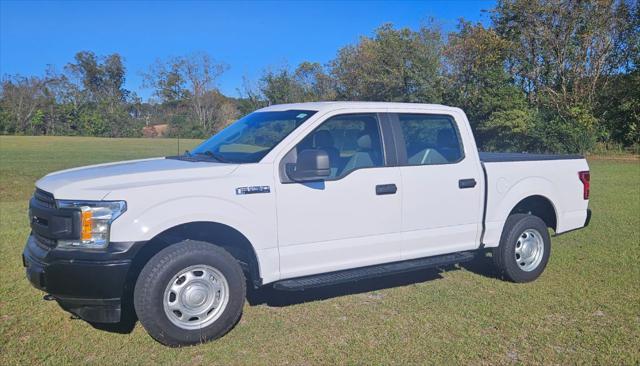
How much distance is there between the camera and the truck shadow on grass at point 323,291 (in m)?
4.83

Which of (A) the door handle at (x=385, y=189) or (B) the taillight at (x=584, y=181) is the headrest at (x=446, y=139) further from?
(B) the taillight at (x=584, y=181)

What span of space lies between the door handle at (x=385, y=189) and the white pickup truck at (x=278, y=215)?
2 cm

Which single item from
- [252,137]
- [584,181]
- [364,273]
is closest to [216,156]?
[252,137]

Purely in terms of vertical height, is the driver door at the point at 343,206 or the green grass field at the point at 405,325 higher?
the driver door at the point at 343,206

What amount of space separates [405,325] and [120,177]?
267 cm

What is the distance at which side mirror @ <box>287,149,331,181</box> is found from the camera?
445 centimetres

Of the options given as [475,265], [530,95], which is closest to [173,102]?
[530,95]

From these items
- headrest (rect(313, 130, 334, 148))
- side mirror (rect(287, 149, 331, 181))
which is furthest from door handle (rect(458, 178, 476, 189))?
side mirror (rect(287, 149, 331, 181))

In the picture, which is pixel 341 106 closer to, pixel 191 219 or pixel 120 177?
pixel 191 219

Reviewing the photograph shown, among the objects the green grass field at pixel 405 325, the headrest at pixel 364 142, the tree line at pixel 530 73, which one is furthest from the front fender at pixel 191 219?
the tree line at pixel 530 73

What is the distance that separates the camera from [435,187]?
5297 mm

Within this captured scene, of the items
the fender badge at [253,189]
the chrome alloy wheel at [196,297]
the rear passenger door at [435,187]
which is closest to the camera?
the chrome alloy wheel at [196,297]

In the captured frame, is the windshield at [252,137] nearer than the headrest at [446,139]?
Yes

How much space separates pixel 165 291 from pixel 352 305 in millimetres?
1923
